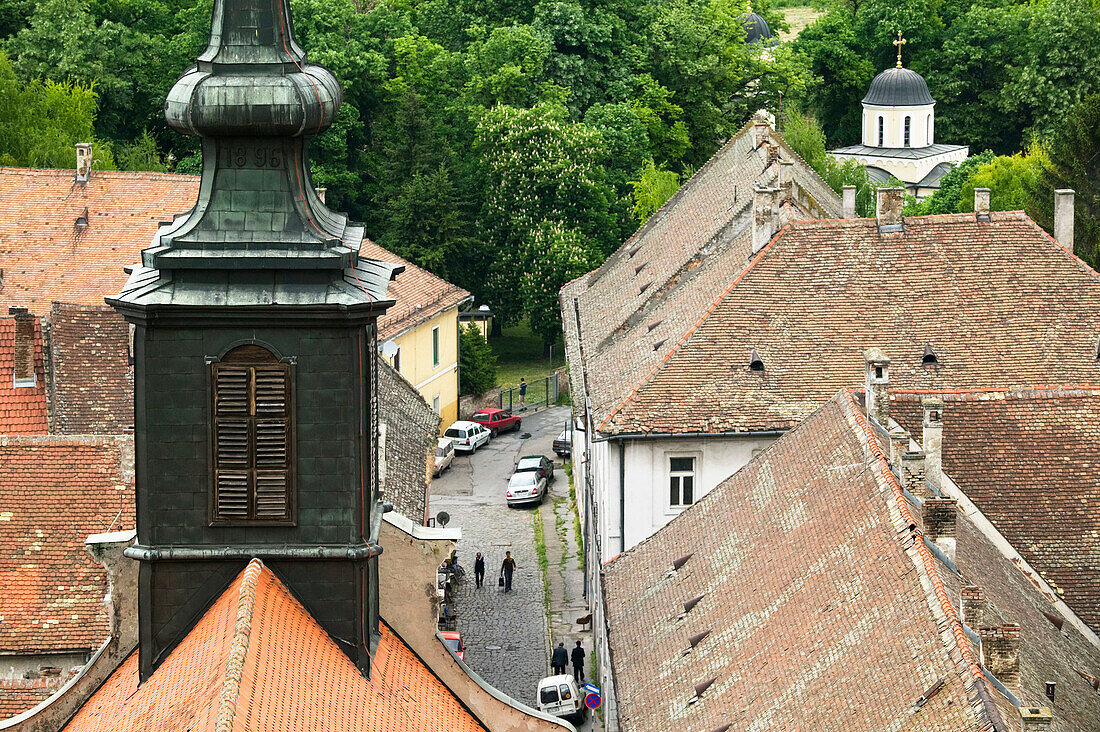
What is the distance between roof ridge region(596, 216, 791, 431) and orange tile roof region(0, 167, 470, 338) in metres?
20.0

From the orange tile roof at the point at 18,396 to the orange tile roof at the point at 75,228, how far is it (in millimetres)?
12887

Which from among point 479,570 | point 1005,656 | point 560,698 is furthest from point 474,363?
point 1005,656

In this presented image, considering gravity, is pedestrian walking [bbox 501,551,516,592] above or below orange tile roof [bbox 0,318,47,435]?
below

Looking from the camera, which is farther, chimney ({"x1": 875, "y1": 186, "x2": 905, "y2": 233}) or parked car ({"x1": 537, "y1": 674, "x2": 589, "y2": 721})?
chimney ({"x1": 875, "y1": 186, "x2": 905, "y2": 233})

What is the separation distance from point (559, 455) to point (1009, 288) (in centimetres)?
2593

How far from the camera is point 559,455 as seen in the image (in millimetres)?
66750

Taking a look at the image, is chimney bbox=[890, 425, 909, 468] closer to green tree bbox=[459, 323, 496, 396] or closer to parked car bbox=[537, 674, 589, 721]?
parked car bbox=[537, 674, 589, 721]

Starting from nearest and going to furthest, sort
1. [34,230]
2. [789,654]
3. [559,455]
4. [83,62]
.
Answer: [789,654] < [34,230] < [559,455] < [83,62]

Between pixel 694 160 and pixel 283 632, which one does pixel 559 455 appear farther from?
pixel 283 632

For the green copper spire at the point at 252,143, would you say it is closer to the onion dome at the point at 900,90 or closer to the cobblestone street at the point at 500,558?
the cobblestone street at the point at 500,558

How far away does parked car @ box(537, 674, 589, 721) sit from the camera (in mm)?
40062

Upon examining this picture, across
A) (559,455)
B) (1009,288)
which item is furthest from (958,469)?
(559,455)

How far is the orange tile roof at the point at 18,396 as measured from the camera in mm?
41844

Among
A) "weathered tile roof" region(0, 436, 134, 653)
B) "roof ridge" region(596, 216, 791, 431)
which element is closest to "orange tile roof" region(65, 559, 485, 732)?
"weathered tile roof" region(0, 436, 134, 653)
